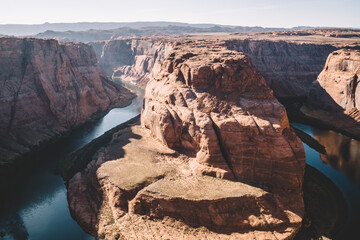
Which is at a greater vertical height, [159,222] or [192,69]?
[192,69]

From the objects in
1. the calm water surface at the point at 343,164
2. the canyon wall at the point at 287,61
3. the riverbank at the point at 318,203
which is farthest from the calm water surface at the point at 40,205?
the canyon wall at the point at 287,61

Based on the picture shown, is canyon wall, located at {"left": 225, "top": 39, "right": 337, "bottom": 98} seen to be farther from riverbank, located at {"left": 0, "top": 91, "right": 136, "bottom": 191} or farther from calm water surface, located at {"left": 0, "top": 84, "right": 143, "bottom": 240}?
calm water surface, located at {"left": 0, "top": 84, "right": 143, "bottom": 240}

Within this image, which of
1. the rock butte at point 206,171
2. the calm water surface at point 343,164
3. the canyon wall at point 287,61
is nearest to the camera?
the rock butte at point 206,171

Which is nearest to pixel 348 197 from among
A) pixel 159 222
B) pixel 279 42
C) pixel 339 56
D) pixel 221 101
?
pixel 221 101

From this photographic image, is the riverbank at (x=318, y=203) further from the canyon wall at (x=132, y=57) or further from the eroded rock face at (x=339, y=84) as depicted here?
the canyon wall at (x=132, y=57)

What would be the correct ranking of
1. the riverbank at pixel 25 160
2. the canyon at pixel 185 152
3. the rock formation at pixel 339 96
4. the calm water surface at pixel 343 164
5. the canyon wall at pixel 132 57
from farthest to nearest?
the canyon wall at pixel 132 57
the rock formation at pixel 339 96
the riverbank at pixel 25 160
the calm water surface at pixel 343 164
the canyon at pixel 185 152

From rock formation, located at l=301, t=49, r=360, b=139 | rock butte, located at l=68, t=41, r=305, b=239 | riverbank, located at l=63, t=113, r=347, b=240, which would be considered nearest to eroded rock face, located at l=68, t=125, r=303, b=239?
rock butte, located at l=68, t=41, r=305, b=239

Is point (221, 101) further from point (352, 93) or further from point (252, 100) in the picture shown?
point (352, 93)
